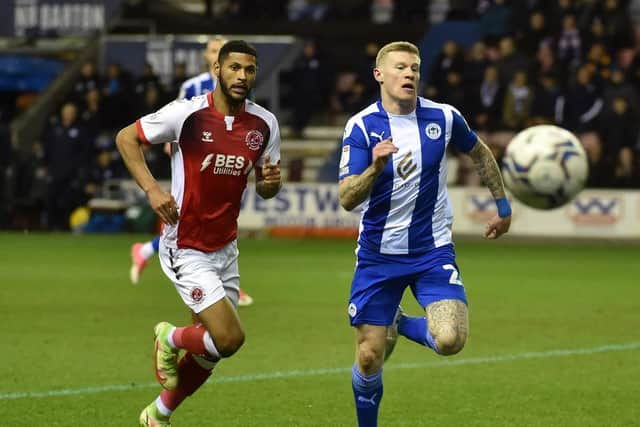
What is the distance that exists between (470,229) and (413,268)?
51.8 feet

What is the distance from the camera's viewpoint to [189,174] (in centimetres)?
732

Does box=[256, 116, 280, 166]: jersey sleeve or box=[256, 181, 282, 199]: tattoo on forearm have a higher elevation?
box=[256, 116, 280, 166]: jersey sleeve

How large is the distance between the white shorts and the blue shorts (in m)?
0.70

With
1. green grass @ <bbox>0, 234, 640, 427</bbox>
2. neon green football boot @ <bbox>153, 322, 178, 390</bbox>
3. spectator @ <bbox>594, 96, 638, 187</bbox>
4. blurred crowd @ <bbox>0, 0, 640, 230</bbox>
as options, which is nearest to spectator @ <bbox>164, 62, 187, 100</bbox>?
blurred crowd @ <bbox>0, 0, 640, 230</bbox>

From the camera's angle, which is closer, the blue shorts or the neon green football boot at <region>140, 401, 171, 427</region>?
the blue shorts

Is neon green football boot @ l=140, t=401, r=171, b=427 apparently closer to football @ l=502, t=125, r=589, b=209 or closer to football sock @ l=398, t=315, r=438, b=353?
football sock @ l=398, t=315, r=438, b=353

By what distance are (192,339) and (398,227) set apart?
3.96 ft

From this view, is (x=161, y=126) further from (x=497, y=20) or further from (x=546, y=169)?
(x=497, y=20)

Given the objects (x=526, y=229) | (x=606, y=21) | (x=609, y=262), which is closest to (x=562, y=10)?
(x=606, y=21)

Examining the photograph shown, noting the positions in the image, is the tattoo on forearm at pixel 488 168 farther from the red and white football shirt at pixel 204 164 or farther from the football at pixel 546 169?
the football at pixel 546 169

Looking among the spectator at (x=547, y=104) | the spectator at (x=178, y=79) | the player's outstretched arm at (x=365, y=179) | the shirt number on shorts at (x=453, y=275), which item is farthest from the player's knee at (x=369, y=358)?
the spectator at (x=178, y=79)

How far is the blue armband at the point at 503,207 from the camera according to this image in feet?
24.8

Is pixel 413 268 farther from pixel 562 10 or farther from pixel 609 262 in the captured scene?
pixel 562 10

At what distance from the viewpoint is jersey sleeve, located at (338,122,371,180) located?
6.95m
